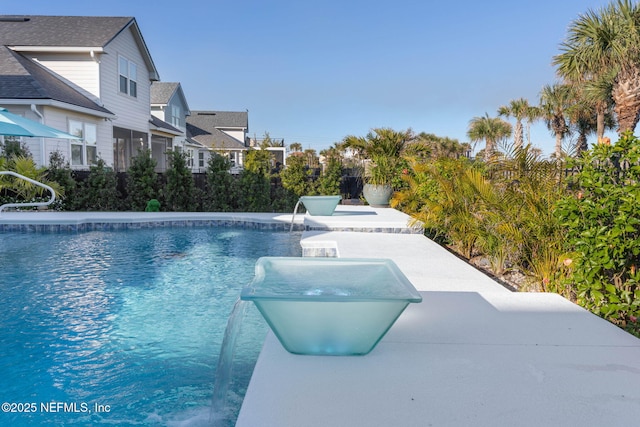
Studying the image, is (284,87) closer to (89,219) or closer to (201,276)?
(89,219)

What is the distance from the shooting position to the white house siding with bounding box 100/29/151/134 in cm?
1612

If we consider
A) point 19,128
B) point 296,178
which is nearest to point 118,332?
point 19,128

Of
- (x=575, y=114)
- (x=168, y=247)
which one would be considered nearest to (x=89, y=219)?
(x=168, y=247)

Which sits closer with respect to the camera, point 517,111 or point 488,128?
point 517,111

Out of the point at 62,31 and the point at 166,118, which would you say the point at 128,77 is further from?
the point at 166,118

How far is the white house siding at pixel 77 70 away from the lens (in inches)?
613

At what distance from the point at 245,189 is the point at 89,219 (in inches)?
149

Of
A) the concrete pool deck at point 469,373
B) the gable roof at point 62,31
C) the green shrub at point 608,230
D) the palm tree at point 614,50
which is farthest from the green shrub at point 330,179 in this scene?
the green shrub at point 608,230

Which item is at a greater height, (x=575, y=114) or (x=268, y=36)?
(x=268, y=36)

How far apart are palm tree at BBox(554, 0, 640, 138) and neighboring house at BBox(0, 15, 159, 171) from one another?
14.7m

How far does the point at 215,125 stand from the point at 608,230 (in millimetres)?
35362

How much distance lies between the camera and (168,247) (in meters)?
8.38

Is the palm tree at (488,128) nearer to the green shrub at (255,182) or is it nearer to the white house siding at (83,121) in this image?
the white house siding at (83,121)

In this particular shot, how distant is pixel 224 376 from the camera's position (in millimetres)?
3287
